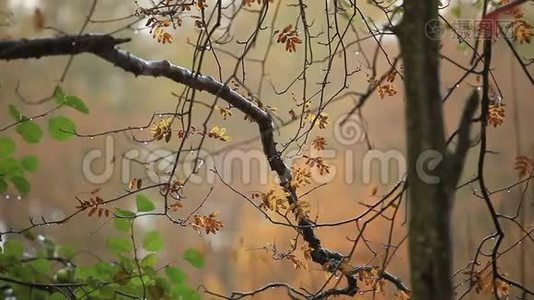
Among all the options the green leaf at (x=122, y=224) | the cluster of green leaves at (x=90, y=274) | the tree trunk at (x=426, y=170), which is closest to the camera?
the tree trunk at (x=426, y=170)

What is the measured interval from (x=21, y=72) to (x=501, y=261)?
100 cm

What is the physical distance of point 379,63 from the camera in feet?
4.31

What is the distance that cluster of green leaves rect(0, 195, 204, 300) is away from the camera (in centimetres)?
84

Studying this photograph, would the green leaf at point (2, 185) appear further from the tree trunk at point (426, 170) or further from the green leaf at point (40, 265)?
the tree trunk at point (426, 170)

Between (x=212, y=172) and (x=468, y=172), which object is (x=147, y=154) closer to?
(x=212, y=172)

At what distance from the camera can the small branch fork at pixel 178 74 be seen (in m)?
0.68

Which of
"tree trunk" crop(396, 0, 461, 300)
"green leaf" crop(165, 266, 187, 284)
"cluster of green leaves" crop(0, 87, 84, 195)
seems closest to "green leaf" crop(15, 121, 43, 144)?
"cluster of green leaves" crop(0, 87, 84, 195)

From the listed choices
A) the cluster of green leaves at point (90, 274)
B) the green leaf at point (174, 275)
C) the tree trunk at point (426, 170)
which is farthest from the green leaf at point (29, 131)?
the tree trunk at point (426, 170)

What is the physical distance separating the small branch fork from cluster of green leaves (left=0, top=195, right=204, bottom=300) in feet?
0.61

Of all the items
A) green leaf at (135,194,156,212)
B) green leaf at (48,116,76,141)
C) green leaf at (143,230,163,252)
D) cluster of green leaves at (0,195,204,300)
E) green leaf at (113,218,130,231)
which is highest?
green leaf at (48,116,76,141)

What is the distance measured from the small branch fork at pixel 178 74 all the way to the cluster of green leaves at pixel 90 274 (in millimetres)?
187

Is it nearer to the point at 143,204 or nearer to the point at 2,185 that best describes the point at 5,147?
the point at 2,185

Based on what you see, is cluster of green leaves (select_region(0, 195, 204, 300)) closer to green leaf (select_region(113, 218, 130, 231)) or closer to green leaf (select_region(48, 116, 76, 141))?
green leaf (select_region(113, 218, 130, 231))

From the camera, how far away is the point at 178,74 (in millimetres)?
903
